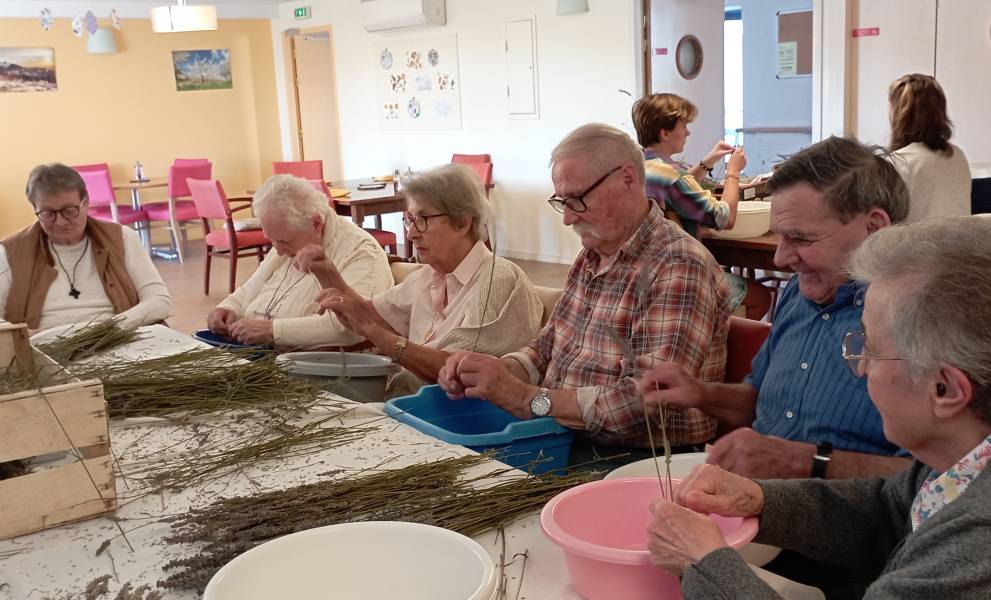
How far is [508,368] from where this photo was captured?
8.77 feet

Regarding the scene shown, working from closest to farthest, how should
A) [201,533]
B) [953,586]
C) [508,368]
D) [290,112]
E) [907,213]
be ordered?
[953,586] < [201,533] < [907,213] < [508,368] < [290,112]

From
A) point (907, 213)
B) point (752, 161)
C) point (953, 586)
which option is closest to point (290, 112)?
point (752, 161)

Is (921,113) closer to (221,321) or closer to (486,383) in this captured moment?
(486,383)

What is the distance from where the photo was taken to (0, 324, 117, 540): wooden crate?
1.64 metres

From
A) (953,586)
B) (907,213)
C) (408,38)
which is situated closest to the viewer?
(953,586)

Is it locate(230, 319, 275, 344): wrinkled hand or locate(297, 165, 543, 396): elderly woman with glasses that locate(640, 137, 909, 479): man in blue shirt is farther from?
locate(230, 319, 275, 344): wrinkled hand

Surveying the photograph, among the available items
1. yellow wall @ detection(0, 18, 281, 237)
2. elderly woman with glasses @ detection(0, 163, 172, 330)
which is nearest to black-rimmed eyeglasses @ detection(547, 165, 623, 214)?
elderly woman with glasses @ detection(0, 163, 172, 330)

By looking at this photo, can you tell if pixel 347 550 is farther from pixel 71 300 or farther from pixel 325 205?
pixel 71 300

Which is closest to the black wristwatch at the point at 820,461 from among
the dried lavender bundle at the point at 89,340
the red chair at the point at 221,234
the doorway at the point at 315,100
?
the dried lavender bundle at the point at 89,340

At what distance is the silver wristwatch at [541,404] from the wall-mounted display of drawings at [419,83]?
7.45m

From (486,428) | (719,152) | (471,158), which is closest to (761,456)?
(486,428)

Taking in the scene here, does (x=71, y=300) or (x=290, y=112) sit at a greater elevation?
(x=290, y=112)

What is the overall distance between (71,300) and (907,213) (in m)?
3.14

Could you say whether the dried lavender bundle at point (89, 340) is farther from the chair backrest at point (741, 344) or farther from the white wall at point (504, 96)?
the white wall at point (504, 96)
